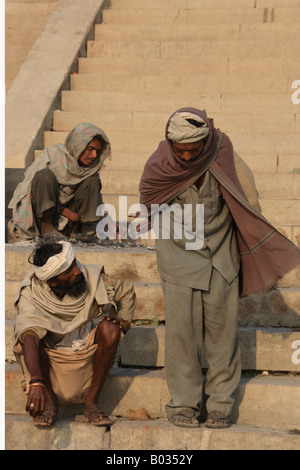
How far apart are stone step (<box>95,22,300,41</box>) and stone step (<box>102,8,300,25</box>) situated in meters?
Result: 0.16

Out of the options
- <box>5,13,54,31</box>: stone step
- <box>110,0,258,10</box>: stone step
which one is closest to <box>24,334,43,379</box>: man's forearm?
<box>110,0,258,10</box>: stone step

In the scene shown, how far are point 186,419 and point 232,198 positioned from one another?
4.27 feet

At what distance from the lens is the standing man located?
4859 mm

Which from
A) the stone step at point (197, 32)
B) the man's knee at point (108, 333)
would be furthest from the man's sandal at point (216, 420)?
the stone step at point (197, 32)

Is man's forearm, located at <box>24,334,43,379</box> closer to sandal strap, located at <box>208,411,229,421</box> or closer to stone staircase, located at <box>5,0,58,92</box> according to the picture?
sandal strap, located at <box>208,411,229,421</box>

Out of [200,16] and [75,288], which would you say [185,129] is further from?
[200,16]

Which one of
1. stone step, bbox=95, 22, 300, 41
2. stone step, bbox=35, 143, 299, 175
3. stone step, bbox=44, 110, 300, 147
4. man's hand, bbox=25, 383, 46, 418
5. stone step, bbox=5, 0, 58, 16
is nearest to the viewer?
man's hand, bbox=25, 383, 46, 418

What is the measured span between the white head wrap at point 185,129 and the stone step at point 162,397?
1.53 m

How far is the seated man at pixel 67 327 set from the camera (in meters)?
4.85

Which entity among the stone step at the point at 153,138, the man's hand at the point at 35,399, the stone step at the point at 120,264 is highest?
the stone step at the point at 153,138

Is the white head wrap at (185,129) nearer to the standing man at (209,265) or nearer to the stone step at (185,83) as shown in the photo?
the standing man at (209,265)

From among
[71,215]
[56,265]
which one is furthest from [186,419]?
[71,215]

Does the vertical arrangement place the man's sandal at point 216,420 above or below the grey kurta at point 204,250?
below

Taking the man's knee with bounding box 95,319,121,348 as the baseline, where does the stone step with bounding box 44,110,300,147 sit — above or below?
above
